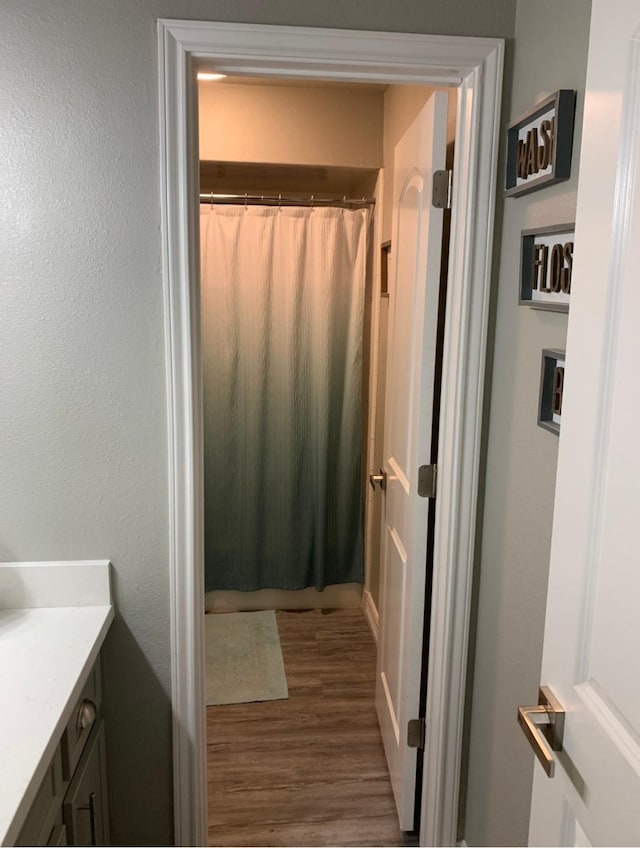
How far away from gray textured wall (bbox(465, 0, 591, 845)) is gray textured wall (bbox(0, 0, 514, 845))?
10.4 inches

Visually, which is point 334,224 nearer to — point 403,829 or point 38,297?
point 38,297

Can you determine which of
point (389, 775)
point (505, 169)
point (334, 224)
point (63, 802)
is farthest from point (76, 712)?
point (334, 224)

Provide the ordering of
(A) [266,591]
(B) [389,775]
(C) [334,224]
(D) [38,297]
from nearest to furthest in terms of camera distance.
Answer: (D) [38,297], (B) [389,775], (C) [334,224], (A) [266,591]

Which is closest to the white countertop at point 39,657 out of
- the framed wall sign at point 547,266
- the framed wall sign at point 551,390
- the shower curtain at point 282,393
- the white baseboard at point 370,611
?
the framed wall sign at point 551,390

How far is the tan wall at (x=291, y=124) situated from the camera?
3.06 metres

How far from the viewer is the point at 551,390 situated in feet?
4.53

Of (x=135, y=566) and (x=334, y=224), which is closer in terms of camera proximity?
(x=135, y=566)

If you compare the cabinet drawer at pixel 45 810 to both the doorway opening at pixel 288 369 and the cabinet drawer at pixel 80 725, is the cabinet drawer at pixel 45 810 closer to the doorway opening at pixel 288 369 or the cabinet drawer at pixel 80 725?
the cabinet drawer at pixel 80 725

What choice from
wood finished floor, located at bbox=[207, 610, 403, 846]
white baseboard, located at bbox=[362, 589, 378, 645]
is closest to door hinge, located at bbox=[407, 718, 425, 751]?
wood finished floor, located at bbox=[207, 610, 403, 846]

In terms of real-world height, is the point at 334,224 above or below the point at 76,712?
above

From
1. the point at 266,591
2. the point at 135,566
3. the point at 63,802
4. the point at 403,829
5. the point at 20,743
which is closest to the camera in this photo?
the point at 20,743

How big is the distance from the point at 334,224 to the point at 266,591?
1847mm

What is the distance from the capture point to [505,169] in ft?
5.33

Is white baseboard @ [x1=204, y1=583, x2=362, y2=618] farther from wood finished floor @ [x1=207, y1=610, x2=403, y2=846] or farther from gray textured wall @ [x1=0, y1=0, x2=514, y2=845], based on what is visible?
gray textured wall @ [x1=0, y1=0, x2=514, y2=845]
